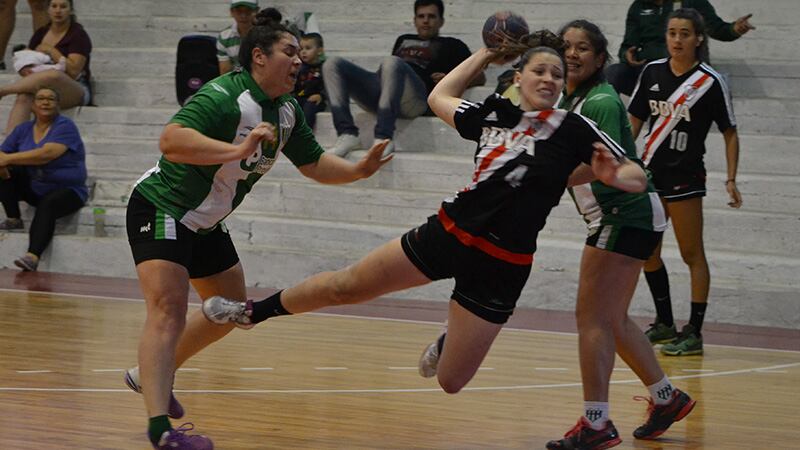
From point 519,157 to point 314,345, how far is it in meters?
3.61

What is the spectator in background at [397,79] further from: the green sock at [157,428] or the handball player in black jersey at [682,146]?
the green sock at [157,428]

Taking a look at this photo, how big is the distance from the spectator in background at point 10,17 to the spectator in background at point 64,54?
0.73 metres

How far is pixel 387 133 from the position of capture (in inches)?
452

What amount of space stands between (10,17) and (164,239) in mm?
10409

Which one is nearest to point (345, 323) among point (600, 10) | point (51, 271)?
point (51, 271)

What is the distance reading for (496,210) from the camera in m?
4.68

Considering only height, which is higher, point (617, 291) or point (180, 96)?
point (617, 291)

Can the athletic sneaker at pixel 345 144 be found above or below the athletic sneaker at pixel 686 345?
above

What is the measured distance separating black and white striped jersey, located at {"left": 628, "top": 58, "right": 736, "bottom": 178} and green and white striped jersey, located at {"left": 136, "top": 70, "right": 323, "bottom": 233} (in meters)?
3.55

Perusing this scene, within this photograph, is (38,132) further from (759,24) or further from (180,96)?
(759,24)

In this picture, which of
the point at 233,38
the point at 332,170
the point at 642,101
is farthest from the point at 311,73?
the point at 332,170

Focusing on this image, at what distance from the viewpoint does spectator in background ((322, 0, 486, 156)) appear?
1153 centimetres

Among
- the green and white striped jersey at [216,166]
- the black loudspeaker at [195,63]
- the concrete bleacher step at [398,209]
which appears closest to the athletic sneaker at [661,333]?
the concrete bleacher step at [398,209]

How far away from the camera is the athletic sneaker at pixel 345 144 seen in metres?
11.5
